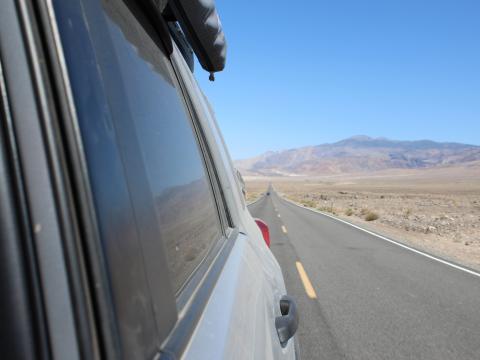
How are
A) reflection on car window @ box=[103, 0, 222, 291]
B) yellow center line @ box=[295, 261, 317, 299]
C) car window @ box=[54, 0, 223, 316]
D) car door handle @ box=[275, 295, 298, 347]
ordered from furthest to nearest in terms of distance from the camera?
yellow center line @ box=[295, 261, 317, 299], car door handle @ box=[275, 295, 298, 347], reflection on car window @ box=[103, 0, 222, 291], car window @ box=[54, 0, 223, 316]

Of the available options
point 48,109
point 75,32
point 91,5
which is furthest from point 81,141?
point 91,5

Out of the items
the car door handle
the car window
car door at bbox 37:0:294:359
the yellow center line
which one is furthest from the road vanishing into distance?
the car window

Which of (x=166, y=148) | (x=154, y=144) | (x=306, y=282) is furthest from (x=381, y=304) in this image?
(x=154, y=144)

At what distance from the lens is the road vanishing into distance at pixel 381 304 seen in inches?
173

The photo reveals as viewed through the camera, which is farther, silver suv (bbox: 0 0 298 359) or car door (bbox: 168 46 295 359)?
car door (bbox: 168 46 295 359)

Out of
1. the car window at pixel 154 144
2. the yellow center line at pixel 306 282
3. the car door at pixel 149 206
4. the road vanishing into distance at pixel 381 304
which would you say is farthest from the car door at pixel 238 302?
the yellow center line at pixel 306 282

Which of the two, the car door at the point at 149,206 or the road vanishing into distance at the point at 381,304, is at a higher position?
the car door at the point at 149,206

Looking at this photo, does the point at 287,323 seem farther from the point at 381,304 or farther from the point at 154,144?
the point at 381,304

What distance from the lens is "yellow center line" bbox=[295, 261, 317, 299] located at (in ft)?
21.5

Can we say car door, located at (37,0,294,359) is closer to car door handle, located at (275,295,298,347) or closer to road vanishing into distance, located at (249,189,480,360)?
car door handle, located at (275,295,298,347)

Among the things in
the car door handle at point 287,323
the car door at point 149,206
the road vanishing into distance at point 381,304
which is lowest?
the road vanishing into distance at point 381,304

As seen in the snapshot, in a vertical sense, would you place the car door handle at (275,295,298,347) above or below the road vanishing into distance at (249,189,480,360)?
above

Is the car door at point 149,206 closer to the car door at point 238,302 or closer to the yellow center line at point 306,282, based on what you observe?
the car door at point 238,302

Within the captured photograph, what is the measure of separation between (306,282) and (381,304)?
162cm
